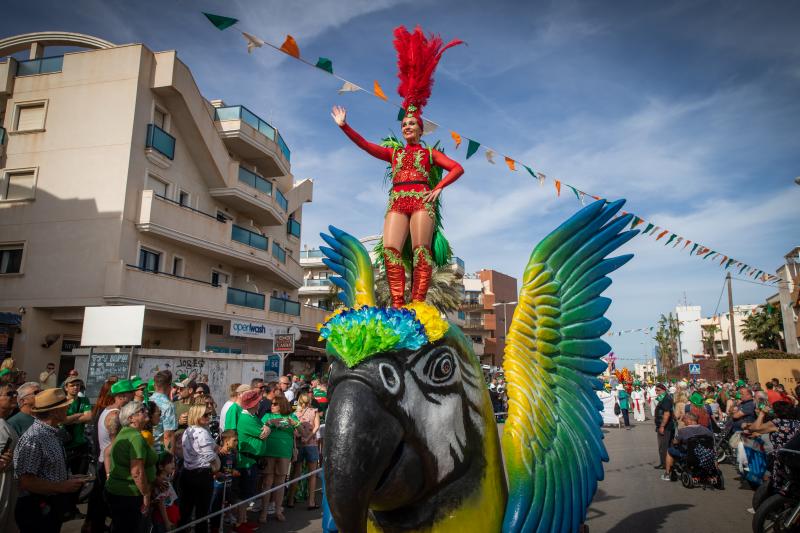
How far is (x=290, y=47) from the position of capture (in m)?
4.55

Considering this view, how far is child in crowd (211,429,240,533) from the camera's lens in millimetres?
5840

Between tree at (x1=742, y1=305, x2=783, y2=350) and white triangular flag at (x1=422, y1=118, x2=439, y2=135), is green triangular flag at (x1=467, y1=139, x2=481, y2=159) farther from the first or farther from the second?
tree at (x1=742, y1=305, x2=783, y2=350)

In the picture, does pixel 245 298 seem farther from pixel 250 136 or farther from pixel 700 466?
pixel 700 466

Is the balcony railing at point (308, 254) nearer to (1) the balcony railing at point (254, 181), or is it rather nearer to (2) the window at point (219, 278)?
(1) the balcony railing at point (254, 181)

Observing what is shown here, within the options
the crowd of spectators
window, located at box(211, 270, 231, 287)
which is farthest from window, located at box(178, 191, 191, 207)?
the crowd of spectators

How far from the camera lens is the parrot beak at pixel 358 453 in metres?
1.80

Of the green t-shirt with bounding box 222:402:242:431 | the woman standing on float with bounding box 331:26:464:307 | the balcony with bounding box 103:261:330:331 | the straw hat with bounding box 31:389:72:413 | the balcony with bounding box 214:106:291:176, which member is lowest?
the green t-shirt with bounding box 222:402:242:431

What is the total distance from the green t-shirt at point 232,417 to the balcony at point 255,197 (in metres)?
15.1

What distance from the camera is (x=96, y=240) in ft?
50.5

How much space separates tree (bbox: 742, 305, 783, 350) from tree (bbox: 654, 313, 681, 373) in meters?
26.0

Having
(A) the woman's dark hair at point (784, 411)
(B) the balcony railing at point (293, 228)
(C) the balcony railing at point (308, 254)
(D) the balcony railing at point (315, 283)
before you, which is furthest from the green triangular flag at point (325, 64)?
(C) the balcony railing at point (308, 254)

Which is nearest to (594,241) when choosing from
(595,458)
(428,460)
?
(595,458)

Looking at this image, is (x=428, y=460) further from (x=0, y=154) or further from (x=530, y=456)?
(x=0, y=154)

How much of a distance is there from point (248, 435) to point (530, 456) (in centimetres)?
465
